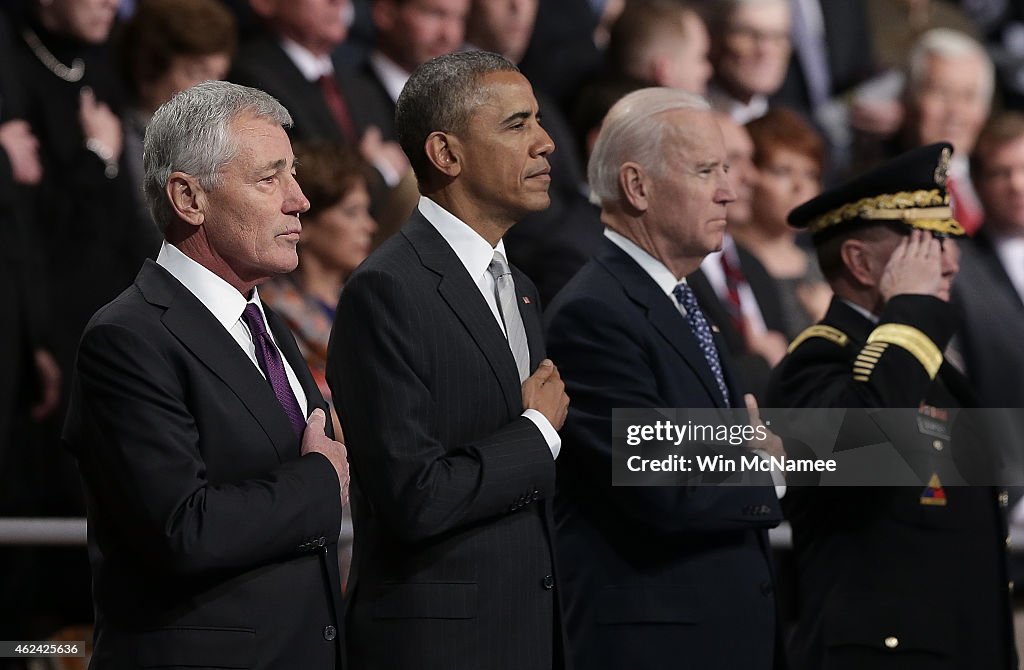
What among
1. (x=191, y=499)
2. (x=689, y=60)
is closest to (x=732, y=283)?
(x=689, y=60)

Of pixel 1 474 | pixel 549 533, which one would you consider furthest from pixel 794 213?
pixel 1 474

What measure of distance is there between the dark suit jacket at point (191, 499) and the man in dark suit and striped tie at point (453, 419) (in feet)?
0.59

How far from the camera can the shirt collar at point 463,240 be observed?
10.0 ft

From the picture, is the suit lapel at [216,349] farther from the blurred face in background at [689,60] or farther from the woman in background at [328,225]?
the blurred face in background at [689,60]

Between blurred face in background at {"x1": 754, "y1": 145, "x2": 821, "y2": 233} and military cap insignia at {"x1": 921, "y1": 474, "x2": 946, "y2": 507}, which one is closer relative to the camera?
military cap insignia at {"x1": 921, "y1": 474, "x2": 946, "y2": 507}

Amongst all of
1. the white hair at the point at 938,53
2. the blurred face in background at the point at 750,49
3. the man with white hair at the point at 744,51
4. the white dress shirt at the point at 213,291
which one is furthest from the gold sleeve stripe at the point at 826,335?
the white hair at the point at 938,53

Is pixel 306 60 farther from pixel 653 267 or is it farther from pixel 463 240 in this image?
pixel 463 240

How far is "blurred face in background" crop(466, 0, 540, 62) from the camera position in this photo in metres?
5.93

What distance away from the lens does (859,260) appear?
3773mm

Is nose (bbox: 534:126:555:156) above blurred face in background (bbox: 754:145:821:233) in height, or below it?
below

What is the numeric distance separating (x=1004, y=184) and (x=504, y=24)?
2262 mm

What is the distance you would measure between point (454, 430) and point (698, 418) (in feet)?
2.20

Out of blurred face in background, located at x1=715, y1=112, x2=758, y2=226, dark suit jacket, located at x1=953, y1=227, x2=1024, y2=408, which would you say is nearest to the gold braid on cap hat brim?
blurred face in background, located at x1=715, y1=112, x2=758, y2=226

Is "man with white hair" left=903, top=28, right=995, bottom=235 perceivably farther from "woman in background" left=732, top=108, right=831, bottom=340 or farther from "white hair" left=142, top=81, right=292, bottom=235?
"white hair" left=142, top=81, right=292, bottom=235
